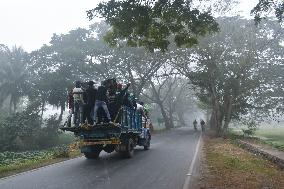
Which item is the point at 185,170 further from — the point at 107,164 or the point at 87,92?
the point at 87,92

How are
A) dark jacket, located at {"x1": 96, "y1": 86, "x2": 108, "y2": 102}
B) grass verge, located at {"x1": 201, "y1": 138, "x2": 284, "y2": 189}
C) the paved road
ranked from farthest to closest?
1. dark jacket, located at {"x1": 96, "y1": 86, "x2": 108, "y2": 102}
2. grass verge, located at {"x1": 201, "y1": 138, "x2": 284, "y2": 189}
3. the paved road

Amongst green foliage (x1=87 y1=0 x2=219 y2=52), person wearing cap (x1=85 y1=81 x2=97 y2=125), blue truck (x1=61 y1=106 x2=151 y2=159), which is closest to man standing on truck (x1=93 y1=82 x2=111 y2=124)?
person wearing cap (x1=85 y1=81 x2=97 y2=125)

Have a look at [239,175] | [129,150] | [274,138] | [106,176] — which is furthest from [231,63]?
[106,176]

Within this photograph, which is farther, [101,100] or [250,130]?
[250,130]

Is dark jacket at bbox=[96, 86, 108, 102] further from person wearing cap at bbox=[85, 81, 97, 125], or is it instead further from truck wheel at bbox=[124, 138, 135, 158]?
truck wheel at bbox=[124, 138, 135, 158]

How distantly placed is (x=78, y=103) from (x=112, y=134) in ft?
6.58

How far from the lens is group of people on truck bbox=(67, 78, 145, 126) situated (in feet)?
52.3

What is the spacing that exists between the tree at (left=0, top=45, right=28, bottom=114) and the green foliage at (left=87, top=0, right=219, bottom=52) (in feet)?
144

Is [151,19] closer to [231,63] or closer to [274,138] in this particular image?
[231,63]

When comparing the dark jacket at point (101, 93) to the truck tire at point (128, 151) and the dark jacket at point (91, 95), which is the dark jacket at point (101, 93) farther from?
the truck tire at point (128, 151)

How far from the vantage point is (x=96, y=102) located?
52.1ft

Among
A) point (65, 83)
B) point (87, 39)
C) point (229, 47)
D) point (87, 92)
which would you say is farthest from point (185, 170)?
point (87, 39)

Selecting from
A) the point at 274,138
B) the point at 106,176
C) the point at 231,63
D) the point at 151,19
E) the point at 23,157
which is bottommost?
the point at 106,176

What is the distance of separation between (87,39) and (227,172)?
41.2 m
